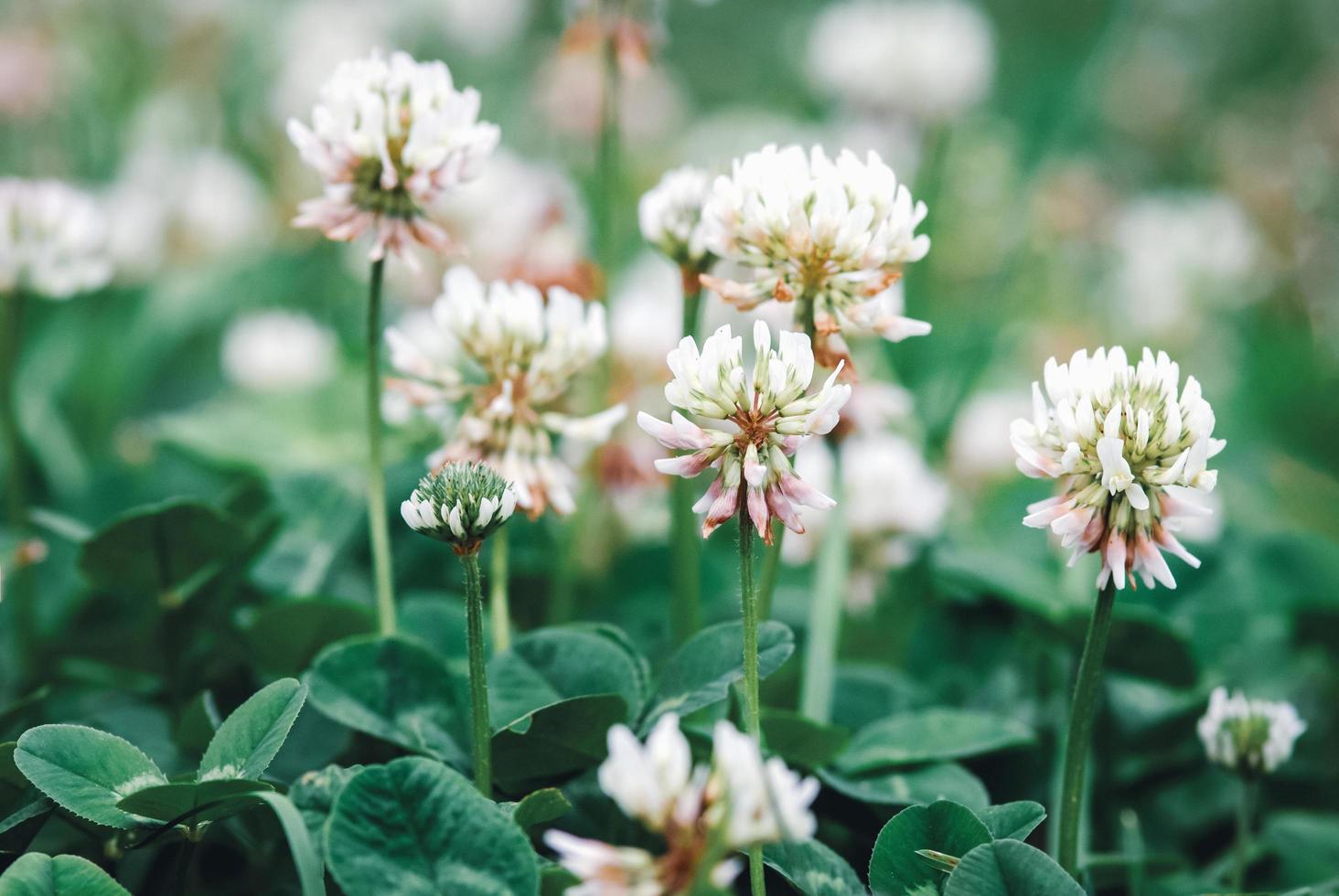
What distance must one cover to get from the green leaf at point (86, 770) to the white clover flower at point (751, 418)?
35cm

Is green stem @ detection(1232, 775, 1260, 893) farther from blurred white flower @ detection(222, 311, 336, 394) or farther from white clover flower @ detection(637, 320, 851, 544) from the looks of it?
blurred white flower @ detection(222, 311, 336, 394)

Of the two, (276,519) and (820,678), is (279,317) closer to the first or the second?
(276,519)

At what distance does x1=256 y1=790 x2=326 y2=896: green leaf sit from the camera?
0.59 meters

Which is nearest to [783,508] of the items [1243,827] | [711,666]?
[711,666]

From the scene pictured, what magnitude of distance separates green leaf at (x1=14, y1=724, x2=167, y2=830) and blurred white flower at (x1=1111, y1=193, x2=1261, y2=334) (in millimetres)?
2100

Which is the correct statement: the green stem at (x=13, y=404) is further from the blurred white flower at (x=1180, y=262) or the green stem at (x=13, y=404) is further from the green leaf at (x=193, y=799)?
the blurred white flower at (x=1180, y=262)

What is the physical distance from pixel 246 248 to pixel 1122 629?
176cm

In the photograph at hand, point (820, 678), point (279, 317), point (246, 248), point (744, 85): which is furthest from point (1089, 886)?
point (744, 85)

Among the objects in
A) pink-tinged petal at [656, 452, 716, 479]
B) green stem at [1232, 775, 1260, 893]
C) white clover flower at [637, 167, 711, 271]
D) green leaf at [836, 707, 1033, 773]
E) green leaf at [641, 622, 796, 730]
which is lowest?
green stem at [1232, 775, 1260, 893]

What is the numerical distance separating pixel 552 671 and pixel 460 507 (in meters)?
0.21

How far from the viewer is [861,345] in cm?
151

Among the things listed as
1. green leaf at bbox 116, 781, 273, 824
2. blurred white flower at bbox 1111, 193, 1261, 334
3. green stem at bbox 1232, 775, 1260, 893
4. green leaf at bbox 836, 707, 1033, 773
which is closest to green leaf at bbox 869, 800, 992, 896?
green leaf at bbox 836, 707, 1033, 773

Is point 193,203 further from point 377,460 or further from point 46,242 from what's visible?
point 377,460

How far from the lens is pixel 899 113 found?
2.56 metres
